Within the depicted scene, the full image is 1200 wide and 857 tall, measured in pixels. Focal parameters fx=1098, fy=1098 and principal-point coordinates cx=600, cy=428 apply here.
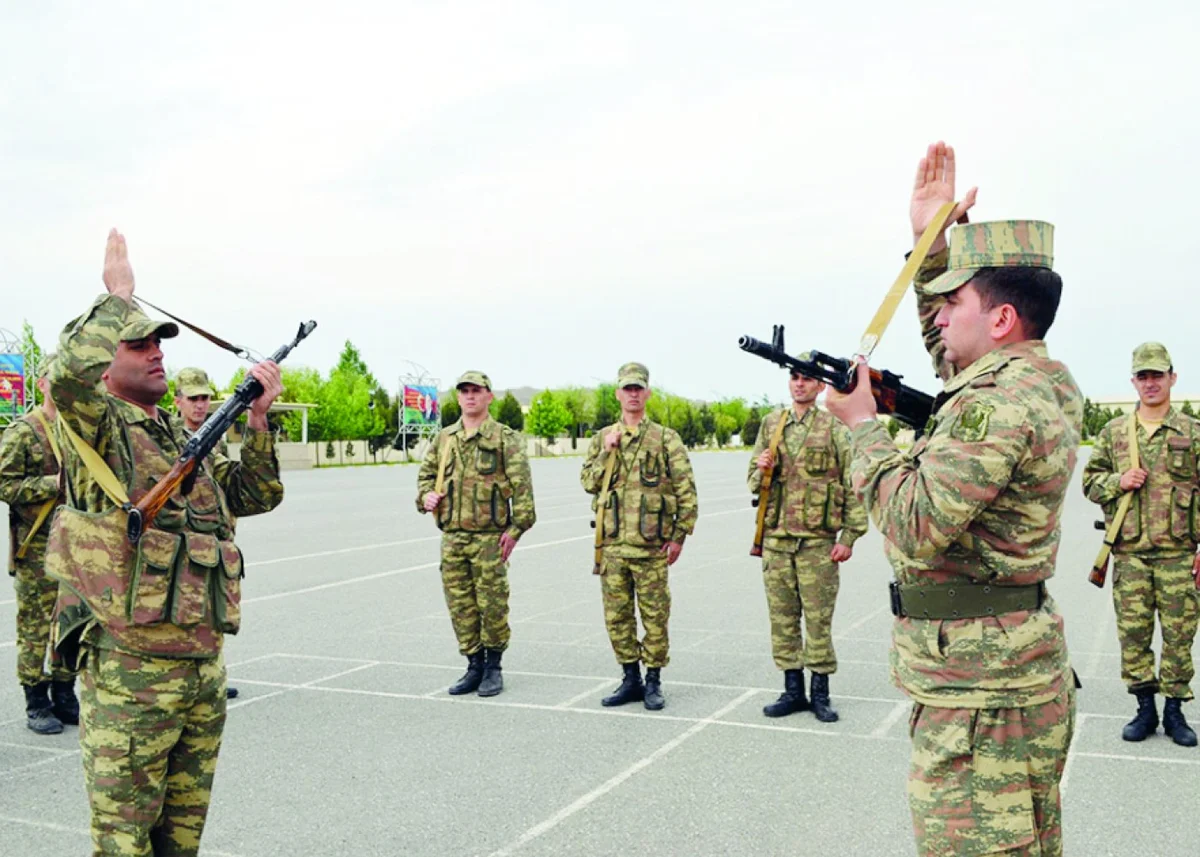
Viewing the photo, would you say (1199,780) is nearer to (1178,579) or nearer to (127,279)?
(1178,579)

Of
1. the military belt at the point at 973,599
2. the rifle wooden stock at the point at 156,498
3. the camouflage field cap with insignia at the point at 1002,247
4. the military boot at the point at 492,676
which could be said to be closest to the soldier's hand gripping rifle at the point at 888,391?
the camouflage field cap with insignia at the point at 1002,247

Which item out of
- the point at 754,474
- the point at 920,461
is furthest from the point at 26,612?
the point at 920,461

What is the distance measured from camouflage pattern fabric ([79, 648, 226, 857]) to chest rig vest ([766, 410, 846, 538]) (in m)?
4.15

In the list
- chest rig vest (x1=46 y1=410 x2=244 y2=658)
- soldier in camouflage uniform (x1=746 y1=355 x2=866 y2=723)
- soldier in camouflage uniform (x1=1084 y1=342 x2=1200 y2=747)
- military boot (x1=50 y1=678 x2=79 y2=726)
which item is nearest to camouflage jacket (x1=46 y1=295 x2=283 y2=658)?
chest rig vest (x1=46 y1=410 x2=244 y2=658)

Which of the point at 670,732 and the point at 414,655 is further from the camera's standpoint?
the point at 414,655

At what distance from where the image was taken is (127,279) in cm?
379

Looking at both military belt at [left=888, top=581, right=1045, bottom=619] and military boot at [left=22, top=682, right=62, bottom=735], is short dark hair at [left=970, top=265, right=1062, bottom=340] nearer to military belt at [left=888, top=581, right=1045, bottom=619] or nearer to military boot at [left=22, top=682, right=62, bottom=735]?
military belt at [left=888, top=581, right=1045, bottom=619]

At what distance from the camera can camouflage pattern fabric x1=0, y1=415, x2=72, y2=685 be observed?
21.1 ft

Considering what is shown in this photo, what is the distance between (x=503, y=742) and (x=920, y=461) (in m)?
3.77

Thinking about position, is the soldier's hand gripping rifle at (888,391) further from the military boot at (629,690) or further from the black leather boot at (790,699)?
the military boot at (629,690)

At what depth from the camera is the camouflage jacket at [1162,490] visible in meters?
6.32

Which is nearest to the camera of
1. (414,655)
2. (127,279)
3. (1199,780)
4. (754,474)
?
(127,279)

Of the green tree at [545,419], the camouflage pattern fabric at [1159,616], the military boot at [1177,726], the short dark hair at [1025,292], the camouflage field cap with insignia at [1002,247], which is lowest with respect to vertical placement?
the military boot at [1177,726]

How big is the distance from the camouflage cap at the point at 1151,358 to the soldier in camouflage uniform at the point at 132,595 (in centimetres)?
513
